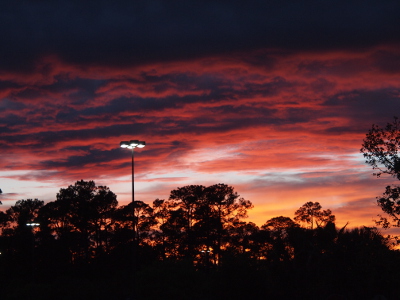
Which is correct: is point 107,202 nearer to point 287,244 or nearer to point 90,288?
point 90,288

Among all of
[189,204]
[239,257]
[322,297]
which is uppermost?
[189,204]

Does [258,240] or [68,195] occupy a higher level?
[68,195]

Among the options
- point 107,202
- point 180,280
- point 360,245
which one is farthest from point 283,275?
point 107,202

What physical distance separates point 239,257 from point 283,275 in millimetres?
2973

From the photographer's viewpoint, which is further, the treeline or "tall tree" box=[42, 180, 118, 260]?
"tall tree" box=[42, 180, 118, 260]

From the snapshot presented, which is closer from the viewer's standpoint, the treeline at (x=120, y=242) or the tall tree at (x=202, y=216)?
the treeline at (x=120, y=242)

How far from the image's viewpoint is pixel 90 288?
182ft

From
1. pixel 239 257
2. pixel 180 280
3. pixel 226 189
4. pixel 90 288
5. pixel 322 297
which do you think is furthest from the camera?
pixel 226 189

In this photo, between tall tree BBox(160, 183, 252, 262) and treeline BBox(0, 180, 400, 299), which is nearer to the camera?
treeline BBox(0, 180, 400, 299)

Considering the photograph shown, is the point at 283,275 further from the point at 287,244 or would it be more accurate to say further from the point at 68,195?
the point at 68,195

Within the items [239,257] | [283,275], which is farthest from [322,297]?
[239,257]

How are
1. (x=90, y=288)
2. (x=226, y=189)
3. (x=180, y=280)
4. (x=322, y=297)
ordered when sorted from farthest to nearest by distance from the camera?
(x=226, y=189)
(x=90, y=288)
(x=180, y=280)
(x=322, y=297)

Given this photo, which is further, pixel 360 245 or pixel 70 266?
pixel 70 266

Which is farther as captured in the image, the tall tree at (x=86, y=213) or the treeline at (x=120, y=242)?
the tall tree at (x=86, y=213)
